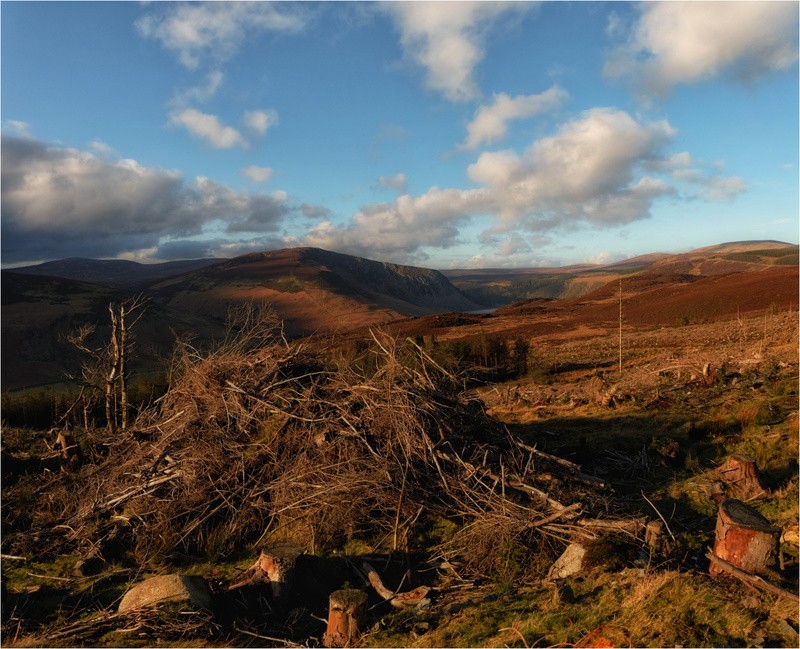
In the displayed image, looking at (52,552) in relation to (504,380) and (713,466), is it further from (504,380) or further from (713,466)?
(504,380)

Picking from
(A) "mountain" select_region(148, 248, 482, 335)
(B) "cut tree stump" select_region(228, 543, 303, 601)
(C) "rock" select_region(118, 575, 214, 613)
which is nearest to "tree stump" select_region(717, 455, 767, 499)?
(B) "cut tree stump" select_region(228, 543, 303, 601)

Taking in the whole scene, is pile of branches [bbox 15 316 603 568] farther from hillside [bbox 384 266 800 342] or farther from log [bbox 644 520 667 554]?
hillside [bbox 384 266 800 342]

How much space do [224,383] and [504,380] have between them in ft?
63.1

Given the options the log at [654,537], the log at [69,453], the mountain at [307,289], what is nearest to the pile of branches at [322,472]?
the log at [654,537]

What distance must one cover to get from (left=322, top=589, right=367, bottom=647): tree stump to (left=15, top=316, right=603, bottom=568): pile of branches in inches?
68.2

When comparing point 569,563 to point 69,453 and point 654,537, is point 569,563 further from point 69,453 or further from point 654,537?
point 69,453

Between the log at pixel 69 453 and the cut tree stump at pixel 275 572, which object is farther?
the log at pixel 69 453

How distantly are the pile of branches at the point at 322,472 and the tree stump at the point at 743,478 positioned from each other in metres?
1.85

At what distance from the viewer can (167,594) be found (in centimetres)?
484

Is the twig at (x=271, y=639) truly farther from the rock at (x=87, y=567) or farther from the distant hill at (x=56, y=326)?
the distant hill at (x=56, y=326)

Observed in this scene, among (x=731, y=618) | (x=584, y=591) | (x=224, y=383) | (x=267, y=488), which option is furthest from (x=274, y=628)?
(x=224, y=383)

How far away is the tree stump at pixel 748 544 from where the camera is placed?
446cm

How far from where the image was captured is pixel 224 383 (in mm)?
8805

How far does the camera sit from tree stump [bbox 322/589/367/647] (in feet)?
14.5
